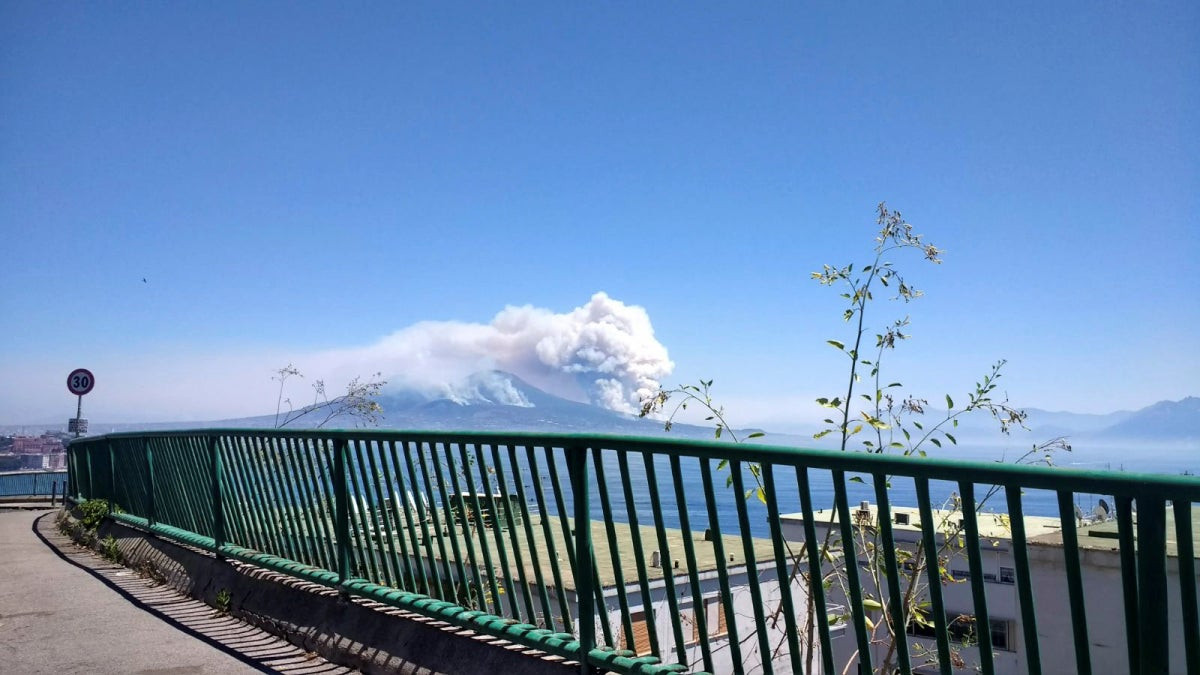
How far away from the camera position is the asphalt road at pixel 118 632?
5.11 m

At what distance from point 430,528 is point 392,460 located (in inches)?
17.6

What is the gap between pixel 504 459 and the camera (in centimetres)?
451

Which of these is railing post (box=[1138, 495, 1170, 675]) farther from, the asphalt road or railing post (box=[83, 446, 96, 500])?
railing post (box=[83, 446, 96, 500])

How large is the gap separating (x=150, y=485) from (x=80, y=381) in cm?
1609

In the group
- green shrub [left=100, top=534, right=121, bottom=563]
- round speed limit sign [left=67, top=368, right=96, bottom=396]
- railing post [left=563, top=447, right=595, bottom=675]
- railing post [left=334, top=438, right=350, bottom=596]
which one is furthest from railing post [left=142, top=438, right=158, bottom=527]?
round speed limit sign [left=67, top=368, right=96, bottom=396]

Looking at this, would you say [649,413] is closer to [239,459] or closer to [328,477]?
[328,477]

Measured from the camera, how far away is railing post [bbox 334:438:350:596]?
18.3 feet

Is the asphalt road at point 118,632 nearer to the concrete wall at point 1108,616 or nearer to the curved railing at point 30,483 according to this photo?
the concrete wall at point 1108,616

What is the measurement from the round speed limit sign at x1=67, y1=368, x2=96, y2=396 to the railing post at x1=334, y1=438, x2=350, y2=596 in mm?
20204

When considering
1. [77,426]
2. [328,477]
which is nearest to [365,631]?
[328,477]

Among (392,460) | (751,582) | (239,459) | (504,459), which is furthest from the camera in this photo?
(239,459)

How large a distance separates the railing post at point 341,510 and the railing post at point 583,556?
2.14 m

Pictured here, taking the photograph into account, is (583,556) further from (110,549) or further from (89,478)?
(89,478)

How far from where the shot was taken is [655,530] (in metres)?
4.70
